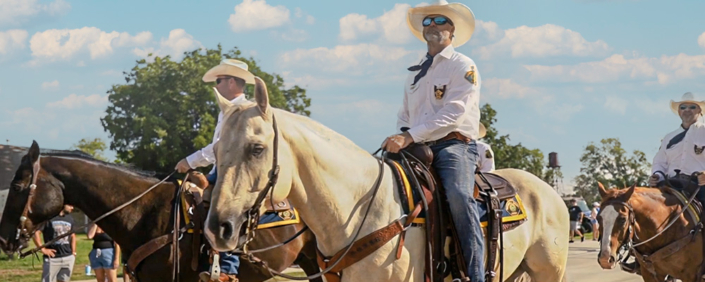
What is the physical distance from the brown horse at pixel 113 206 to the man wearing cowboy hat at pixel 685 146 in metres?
5.27

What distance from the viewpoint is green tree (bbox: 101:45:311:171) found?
1725 inches

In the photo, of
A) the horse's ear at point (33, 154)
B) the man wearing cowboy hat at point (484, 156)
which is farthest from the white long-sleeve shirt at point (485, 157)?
the horse's ear at point (33, 154)

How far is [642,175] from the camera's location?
2189 inches

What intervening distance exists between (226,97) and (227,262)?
6.05 feet

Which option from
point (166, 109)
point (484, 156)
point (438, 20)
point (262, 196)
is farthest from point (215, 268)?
point (166, 109)

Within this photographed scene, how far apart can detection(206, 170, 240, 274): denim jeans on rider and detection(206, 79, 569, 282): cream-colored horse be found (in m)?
2.82

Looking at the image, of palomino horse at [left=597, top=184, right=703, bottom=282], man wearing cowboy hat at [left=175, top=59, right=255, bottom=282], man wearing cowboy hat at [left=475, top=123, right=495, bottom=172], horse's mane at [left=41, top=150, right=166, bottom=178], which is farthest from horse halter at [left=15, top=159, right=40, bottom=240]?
palomino horse at [left=597, top=184, right=703, bottom=282]

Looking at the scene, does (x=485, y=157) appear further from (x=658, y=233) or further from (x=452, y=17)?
(x=452, y=17)

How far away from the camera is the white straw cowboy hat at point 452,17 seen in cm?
573

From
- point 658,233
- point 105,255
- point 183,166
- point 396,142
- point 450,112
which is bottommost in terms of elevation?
point 105,255

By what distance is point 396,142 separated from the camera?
16.8 ft

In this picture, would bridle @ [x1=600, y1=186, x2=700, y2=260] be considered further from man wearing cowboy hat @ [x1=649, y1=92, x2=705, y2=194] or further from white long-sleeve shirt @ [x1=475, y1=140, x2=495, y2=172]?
white long-sleeve shirt @ [x1=475, y1=140, x2=495, y2=172]

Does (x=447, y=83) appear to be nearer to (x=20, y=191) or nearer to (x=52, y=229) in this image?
(x=20, y=191)

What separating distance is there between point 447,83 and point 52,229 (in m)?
8.30
